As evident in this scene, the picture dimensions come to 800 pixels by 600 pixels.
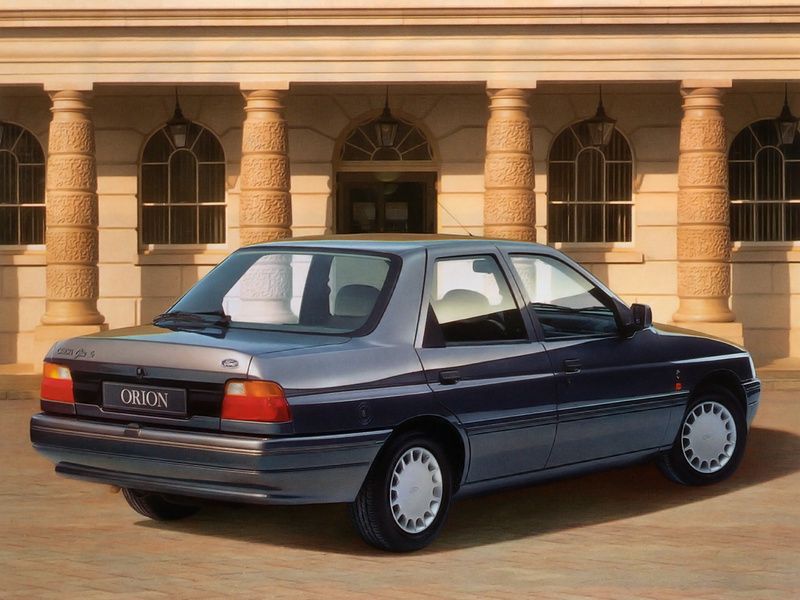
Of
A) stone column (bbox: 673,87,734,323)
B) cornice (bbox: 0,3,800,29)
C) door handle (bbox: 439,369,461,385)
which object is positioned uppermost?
cornice (bbox: 0,3,800,29)

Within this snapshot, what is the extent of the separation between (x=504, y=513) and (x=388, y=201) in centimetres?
1615

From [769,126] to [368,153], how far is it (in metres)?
6.06

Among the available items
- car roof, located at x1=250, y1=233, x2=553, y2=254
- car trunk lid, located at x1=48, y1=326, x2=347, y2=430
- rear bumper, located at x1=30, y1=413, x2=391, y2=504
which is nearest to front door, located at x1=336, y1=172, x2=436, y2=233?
car roof, located at x1=250, y1=233, x2=553, y2=254

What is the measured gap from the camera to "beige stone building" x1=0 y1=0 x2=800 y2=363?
22.5m

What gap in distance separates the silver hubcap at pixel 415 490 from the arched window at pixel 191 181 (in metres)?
17.3

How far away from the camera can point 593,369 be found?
9.23 m

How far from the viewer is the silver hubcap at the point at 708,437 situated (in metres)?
10.2

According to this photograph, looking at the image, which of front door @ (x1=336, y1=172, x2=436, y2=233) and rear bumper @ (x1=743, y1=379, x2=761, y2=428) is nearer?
rear bumper @ (x1=743, y1=379, x2=761, y2=428)

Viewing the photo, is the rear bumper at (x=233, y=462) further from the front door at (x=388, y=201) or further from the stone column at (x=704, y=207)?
the front door at (x=388, y=201)

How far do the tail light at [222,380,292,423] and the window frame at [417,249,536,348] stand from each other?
37.8 inches

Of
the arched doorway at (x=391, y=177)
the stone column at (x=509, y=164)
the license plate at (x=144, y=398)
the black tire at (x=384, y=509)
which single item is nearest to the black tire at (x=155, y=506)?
the license plate at (x=144, y=398)

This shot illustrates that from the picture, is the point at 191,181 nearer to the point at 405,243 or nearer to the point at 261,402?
the point at 405,243

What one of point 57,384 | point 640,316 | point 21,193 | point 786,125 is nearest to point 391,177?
point 21,193

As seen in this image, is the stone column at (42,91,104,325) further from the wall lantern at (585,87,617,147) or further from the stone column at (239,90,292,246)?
the wall lantern at (585,87,617,147)
